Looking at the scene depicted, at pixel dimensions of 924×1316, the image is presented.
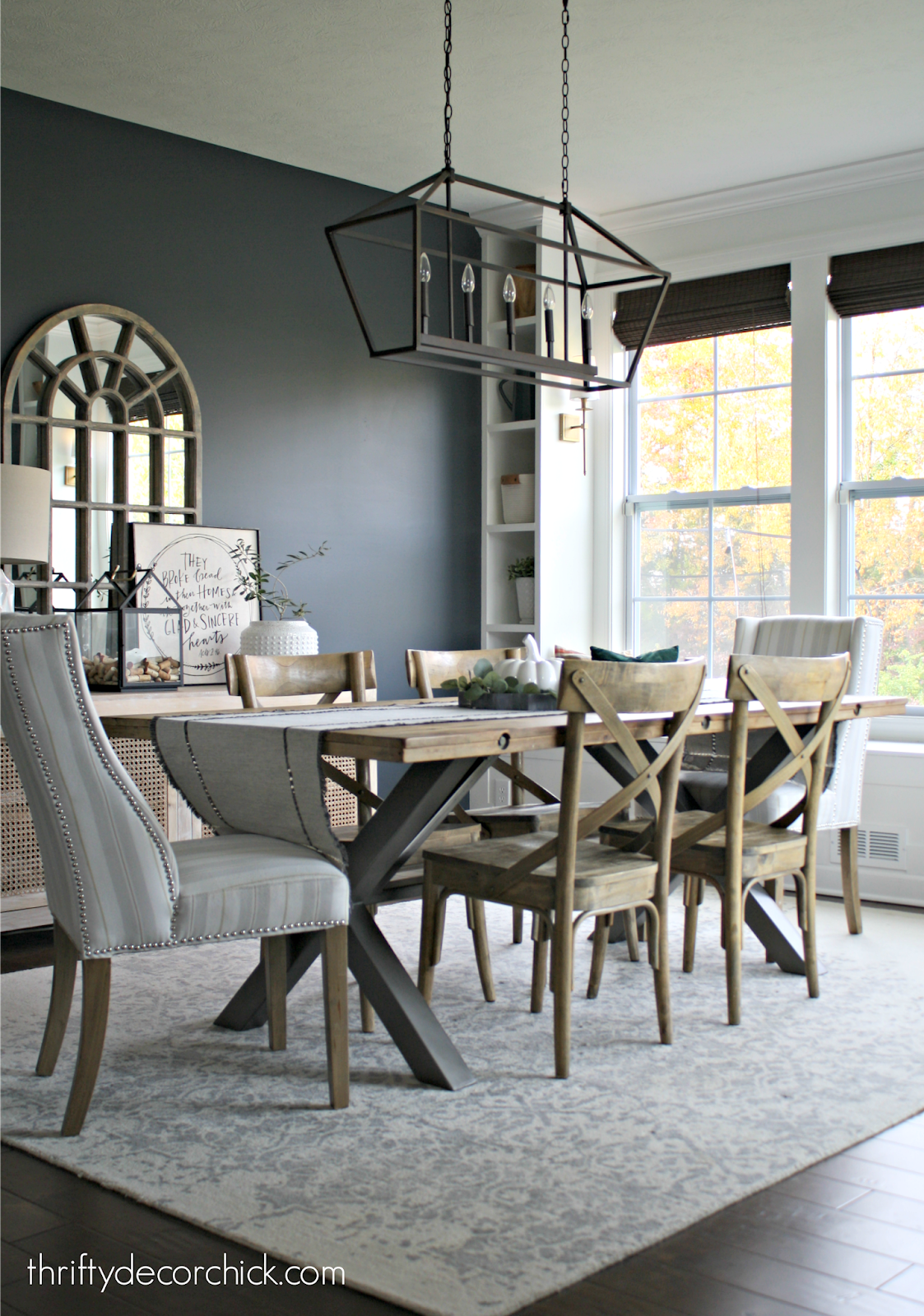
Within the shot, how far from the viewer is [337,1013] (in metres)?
2.51

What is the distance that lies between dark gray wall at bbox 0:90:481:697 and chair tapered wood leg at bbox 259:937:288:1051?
2.45 metres

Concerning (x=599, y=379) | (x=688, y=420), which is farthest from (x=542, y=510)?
(x=599, y=379)

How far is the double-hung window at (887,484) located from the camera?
5.14m

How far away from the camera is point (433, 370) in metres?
5.81

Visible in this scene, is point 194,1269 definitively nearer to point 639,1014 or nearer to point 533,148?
point 639,1014

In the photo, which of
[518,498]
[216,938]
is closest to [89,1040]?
→ [216,938]

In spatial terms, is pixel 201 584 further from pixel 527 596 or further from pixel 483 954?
pixel 483 954

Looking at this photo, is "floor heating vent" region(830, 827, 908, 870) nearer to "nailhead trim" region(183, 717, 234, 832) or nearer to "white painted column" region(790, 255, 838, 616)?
"white painted column" region(790, 255, 838, 616)

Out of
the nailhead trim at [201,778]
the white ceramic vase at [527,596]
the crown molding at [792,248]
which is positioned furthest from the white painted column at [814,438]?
the nailhead trim at [201,778]

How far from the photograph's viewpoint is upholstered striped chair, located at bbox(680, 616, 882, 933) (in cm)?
408

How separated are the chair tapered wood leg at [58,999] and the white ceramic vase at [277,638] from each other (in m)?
2.16

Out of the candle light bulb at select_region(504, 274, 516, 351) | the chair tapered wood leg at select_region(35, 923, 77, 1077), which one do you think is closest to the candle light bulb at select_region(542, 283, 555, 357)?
the candle light bulb at select_region(504, 274, 516, 351)

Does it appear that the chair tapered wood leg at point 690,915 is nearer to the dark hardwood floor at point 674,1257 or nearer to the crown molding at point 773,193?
the dark hardwood floor at point 674,1257

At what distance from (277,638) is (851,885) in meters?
2.23
